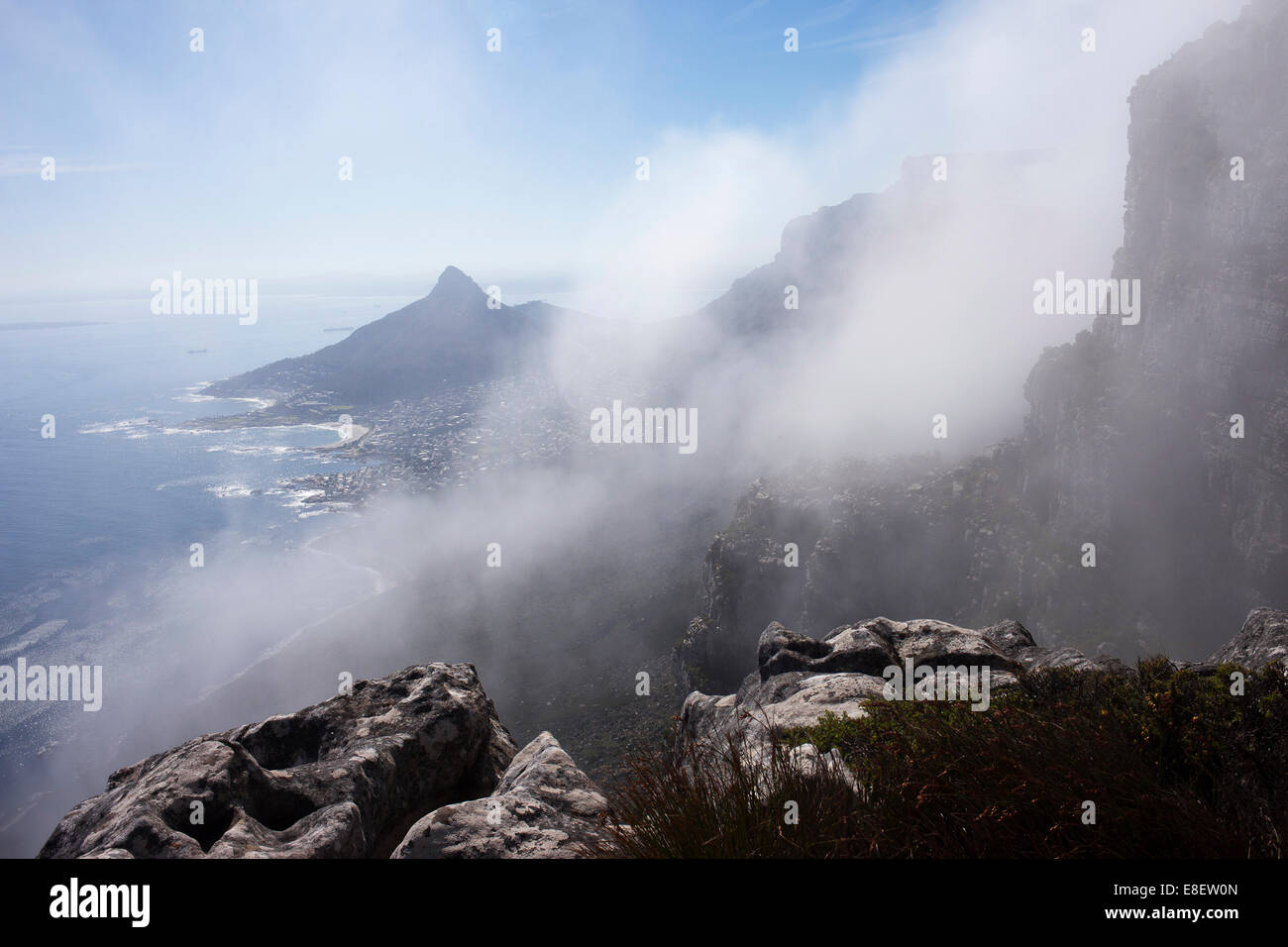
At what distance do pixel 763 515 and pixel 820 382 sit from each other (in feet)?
277

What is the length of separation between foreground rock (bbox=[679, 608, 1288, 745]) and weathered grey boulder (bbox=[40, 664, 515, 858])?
4694 mm

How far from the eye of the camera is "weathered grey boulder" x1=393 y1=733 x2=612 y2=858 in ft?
23.7

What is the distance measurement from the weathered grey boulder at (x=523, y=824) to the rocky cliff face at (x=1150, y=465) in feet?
237

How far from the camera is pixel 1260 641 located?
598 inches

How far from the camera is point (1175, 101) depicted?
245 ft

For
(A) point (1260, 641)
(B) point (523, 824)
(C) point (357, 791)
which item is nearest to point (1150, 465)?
(A) point (1260, 641)

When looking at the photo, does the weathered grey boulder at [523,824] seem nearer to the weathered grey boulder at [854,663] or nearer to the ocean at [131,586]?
the weathered grey boulder at [854,663]

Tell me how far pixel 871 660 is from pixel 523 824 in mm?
12936

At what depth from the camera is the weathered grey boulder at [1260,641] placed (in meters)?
14.3

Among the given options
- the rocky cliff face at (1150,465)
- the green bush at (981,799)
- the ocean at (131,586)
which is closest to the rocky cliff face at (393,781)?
the green bush at (981,799)

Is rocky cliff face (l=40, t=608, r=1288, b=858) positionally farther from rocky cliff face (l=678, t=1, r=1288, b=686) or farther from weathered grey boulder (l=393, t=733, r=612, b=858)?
rocky cliff face (l=678, t=1, r=1288, b=686)

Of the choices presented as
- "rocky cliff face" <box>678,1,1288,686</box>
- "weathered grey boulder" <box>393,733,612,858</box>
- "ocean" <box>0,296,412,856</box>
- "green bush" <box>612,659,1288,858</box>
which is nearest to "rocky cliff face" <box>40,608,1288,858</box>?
"weathered grey boulder" <box>393,733,612,858</box>

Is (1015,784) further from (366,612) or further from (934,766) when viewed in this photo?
(366,612)
